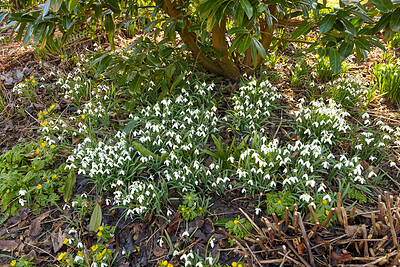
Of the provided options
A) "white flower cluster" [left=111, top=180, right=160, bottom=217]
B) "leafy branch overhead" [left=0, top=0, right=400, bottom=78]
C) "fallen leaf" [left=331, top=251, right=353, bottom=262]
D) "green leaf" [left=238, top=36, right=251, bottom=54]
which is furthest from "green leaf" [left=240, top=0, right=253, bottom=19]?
"fallen leaf" [left=331, top=251, right=353, bottom=262]

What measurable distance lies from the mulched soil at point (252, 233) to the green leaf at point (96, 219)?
0.06 meters

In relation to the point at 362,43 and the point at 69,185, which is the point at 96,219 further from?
the point at 362,43

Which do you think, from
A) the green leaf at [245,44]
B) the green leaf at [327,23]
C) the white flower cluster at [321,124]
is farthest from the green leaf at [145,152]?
the green leaf at [327,23]

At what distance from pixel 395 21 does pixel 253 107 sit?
130cm

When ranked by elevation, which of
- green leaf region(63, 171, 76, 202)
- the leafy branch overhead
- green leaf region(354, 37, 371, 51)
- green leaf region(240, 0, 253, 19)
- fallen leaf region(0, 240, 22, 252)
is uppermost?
green leaf region(240, 0, 253, 19)

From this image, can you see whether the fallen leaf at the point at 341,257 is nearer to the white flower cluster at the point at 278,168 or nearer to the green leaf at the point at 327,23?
the white flower cluster at the point at 278,168

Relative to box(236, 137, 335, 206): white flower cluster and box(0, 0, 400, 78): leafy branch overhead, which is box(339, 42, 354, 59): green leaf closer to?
box(0, 0, 400, 78): leafy branch overhead

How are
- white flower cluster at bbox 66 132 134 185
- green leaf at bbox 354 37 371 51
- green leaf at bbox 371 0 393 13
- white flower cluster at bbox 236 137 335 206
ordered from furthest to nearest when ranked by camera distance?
1. white flower cluster at bbox 66 132 134 185
2. white flower cluster at bbox 236 137 335 206
3. green leaf at bbox 354 37 371 51
4. green leaf at bbox 371 0 393 13

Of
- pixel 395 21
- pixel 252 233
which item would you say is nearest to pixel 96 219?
pixel 252 233

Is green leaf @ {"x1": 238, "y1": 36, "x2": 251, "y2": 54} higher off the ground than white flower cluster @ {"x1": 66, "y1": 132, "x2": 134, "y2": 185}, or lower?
higher

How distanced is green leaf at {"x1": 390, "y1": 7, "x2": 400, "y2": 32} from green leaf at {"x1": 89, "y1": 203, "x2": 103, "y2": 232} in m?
2.33

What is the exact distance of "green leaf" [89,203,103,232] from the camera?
2.08 metres

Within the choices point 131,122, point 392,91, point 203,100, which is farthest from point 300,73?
point 131,122

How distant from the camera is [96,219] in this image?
2.11 m
